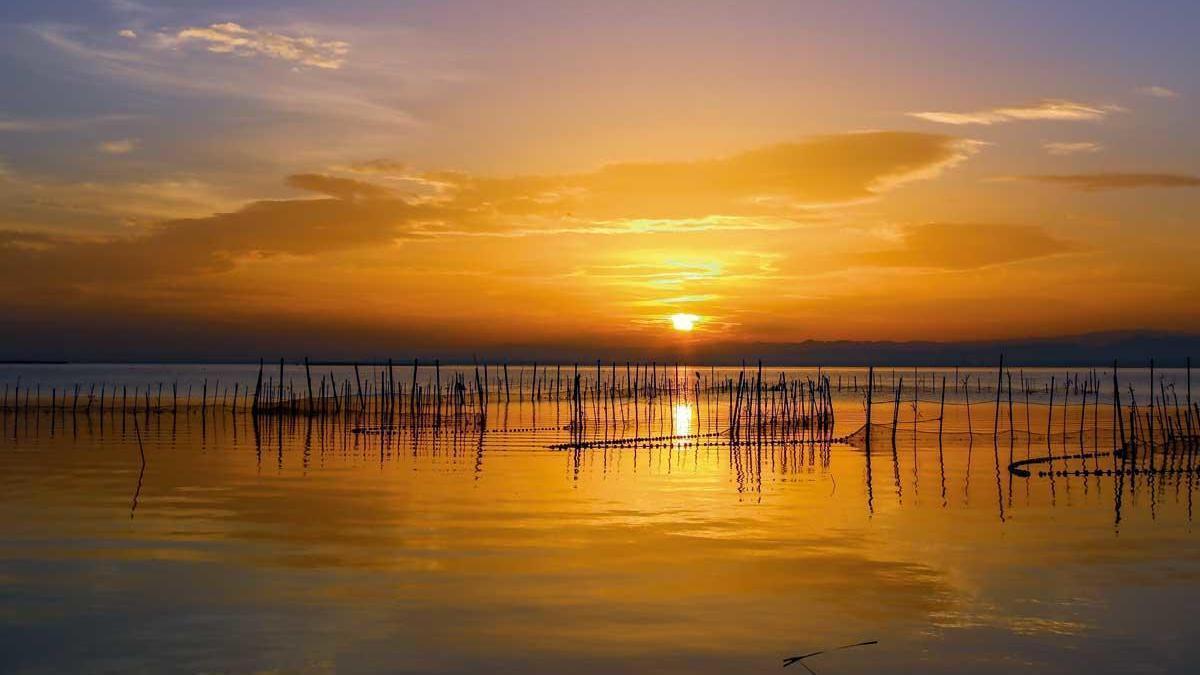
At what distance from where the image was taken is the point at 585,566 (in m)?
12.8

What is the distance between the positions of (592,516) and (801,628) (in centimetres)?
680

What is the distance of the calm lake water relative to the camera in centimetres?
947

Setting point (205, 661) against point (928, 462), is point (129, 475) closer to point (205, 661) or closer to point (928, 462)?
point (205, 661)

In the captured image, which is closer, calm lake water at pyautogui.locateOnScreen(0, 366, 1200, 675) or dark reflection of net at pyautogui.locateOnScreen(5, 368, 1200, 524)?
calm lake water at pyautogui.locateOnScreen(0, 366, 1200, 675)

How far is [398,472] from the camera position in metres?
22.8

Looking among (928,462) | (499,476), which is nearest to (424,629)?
(499,476)

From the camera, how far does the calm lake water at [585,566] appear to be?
373 inches

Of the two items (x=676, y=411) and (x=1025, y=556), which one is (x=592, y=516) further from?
(x=676, y=411)

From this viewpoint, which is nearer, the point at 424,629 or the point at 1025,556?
the point at 424,629

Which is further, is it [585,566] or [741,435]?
[741,435]

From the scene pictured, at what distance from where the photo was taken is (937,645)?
9.70 meters

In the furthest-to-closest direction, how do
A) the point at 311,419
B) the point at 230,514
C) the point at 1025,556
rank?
the point at 311,419 → the point at 230,514 → the point at 1025,556

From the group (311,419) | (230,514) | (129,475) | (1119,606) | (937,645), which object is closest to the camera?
(937,645)

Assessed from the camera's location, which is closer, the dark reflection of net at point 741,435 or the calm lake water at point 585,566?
the calm lake water at point 585,566
